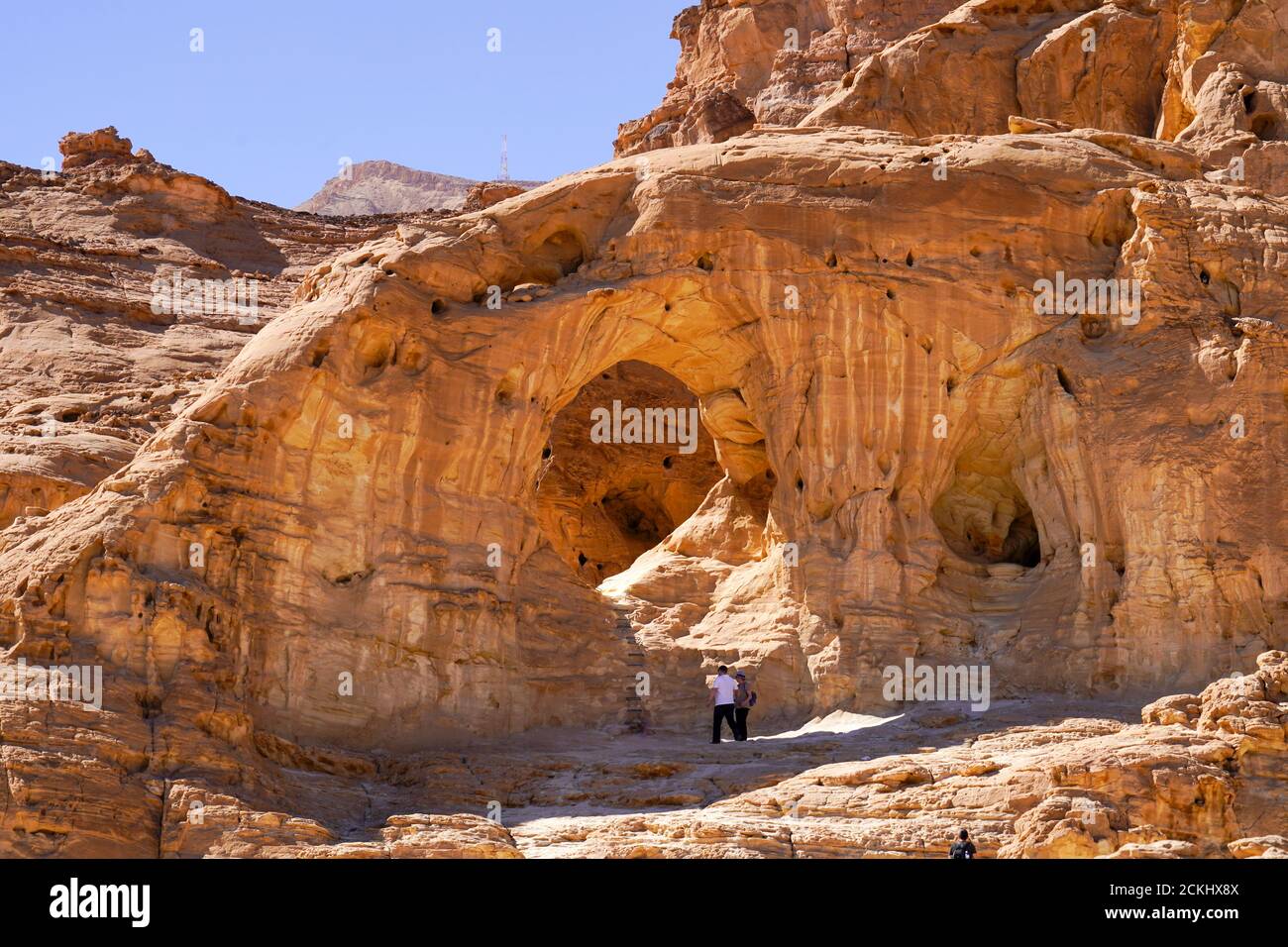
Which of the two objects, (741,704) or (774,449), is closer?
(741,704)

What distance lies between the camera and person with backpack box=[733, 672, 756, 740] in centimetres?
2586

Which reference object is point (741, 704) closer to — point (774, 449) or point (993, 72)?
point (774, 449)

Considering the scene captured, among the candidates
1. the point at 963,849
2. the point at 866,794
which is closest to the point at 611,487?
the point at 866,794

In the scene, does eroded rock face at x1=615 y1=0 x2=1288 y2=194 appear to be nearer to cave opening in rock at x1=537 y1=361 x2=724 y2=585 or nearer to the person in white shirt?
cave opening in rock at x1=537 y1=361 x2=724 y2=585

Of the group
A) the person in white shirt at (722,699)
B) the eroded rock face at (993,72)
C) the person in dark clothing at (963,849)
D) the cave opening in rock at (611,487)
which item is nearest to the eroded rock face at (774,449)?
the person in white shirt at (722,699)

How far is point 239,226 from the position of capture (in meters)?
49.3

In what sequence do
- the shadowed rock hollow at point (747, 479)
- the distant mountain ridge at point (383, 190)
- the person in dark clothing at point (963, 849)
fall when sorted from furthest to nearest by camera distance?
1. the distant mountain ridge at point (383, 190)
2. the shadowed rock hollow at point (747, 479)
3. the person in dark clothing at point (963, 849)

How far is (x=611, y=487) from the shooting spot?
1560 inches

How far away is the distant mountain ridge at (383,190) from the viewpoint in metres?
104

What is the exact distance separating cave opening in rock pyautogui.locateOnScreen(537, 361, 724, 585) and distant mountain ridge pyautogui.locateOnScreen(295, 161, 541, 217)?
61817 mm

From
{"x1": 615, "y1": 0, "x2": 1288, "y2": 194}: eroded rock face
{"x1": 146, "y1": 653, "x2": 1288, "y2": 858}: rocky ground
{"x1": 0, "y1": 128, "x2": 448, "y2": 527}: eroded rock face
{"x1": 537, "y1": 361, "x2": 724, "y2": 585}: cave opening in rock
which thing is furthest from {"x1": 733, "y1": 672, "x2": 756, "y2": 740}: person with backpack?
{"x1": 537, "y1": 361, "x2": 724, "y2": 585}: cave opening in rock

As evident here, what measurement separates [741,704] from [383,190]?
8632 centimetres

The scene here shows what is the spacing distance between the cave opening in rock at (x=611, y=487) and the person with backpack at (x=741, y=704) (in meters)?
12.8

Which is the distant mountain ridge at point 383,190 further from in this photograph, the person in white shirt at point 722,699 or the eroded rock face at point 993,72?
the person in white shirt at point 722,699
